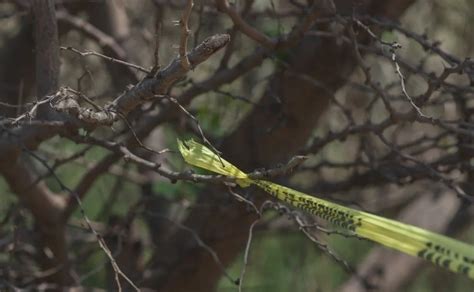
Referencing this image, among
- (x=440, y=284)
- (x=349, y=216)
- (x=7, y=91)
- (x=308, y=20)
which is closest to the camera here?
(x=349, y=216)

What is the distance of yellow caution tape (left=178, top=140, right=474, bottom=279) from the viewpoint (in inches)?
57.2

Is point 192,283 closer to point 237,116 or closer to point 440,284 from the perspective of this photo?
point 237,116

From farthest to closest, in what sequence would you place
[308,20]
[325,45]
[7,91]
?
[7,91] < [325,45] < [308,20]

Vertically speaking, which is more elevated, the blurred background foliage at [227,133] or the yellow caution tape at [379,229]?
the blurred background foliage at [227,133]

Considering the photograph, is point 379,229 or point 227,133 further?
point 227,133

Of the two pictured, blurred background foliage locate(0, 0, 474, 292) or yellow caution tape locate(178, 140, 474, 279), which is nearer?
yellow caution tape locate(178, 140, 474, 279)

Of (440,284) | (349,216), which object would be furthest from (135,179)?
(440,284)

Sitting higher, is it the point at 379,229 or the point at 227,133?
the point at 227,133

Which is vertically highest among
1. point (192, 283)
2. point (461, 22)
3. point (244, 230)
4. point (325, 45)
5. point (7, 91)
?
point (461, 22)

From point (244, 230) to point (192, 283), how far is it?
28 centimetres

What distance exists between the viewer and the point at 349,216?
162 cm

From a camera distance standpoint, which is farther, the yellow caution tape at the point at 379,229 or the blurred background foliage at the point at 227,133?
the blurred background foliage at the point at 227,133

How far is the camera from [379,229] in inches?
61.7

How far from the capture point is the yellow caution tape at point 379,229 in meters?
1.45
